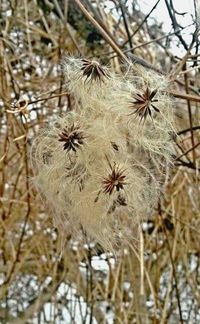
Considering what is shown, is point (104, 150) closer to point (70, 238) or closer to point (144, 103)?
point (144, 103)

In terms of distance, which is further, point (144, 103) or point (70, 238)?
point (70, 238)

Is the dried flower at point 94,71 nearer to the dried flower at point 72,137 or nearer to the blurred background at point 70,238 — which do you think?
the dried flower at point 72,137

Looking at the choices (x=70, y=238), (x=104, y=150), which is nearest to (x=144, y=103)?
(x=104, y=150)

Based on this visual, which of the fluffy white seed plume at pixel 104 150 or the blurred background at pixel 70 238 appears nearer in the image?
the fluffy white seed plume at pixel 104 150

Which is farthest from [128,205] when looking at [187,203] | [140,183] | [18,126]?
[187,203]

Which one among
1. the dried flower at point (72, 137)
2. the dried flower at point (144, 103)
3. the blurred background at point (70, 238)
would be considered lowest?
the dried flower at point (72, 137)

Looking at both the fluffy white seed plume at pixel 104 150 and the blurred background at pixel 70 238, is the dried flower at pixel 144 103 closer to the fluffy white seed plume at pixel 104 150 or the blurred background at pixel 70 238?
the fluffy white seed plume at pixel 104 150

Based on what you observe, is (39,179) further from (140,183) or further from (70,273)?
(70,273)

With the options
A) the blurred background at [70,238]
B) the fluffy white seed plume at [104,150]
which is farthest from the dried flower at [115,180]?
the blurred background at [70,238]

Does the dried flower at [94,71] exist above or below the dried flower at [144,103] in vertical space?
above

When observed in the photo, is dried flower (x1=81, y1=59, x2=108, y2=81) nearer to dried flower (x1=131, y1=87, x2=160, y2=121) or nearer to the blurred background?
dried flower (x1=131, y1=87, x2=160, y2=121)
